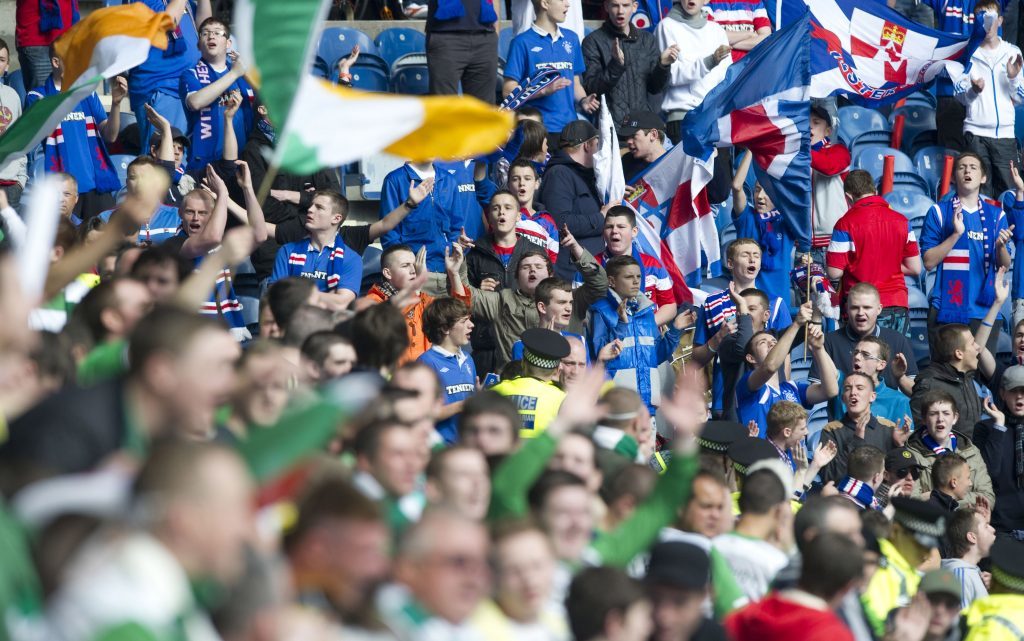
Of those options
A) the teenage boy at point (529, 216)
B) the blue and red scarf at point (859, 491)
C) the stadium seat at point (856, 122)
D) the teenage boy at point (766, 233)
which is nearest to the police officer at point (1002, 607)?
the blue and red scarf at point (859, 491)

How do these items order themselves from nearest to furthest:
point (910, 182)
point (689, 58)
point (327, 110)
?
1. point (327, 110)
2. point (689, 58)
3. point (910, 182)

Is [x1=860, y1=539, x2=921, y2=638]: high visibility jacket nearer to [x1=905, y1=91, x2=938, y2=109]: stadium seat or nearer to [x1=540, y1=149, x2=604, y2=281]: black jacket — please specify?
[x1=540, y1=149, x2=604, y2=281]: black jacket

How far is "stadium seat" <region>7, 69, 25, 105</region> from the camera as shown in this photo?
11742mm

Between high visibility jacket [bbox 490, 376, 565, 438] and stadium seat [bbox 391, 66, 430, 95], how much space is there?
5.51 m

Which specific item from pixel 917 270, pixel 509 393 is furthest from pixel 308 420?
pixel 917 270

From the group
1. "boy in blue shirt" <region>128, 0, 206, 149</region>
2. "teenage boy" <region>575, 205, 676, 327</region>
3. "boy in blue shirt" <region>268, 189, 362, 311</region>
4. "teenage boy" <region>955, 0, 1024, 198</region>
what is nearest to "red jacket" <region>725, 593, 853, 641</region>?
"boy in blue shirt" <region>268, 189, 362, 311</region>

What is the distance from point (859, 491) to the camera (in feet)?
27.2

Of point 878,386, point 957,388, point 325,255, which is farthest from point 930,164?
point 325,255

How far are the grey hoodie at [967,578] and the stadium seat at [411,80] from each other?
6190 millimetres

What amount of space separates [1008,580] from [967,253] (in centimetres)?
540

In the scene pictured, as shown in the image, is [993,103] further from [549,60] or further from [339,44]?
[339,44]

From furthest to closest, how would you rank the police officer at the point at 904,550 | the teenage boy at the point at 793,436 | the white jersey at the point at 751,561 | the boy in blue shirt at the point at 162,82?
1. the boy in blue shirt at the point at 162,82
2. the teenage boy at the point at 793,436
3. the police officer at the point at 904,550
4. the white jersey at the point at 751,561

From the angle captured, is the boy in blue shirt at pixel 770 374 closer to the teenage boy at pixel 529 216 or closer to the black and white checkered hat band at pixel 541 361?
the teenage boy at pixel 529 216

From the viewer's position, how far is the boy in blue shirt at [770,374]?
A: 936cm
